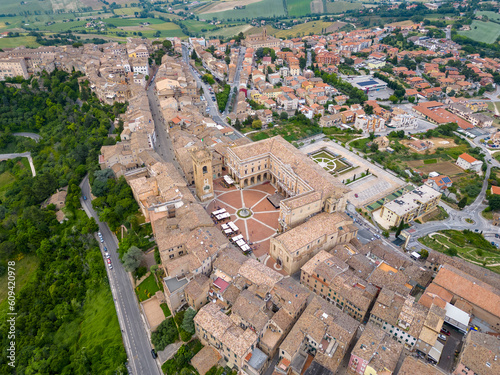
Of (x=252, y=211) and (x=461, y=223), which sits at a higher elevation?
(x=252, y=211)

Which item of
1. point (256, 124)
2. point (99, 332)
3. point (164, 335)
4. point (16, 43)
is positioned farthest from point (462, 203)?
point (16, 43)

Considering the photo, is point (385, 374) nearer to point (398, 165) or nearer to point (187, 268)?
point (187, 268)

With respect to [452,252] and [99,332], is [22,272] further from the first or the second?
[452,252]

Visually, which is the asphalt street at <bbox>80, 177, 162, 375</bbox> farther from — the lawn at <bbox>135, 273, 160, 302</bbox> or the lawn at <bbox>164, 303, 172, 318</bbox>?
the lawn at <bbox>164, 303, 172, 318</bbox>

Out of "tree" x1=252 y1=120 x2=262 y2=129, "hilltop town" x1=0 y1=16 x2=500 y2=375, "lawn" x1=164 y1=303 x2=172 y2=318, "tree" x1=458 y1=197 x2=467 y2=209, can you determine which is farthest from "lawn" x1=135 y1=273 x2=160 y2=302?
"tree" x1=458 y1=197 x2=467 y2=209

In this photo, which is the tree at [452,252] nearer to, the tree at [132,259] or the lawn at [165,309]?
the lawn at [165,309]

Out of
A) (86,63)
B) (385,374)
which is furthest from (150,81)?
(385,374)
